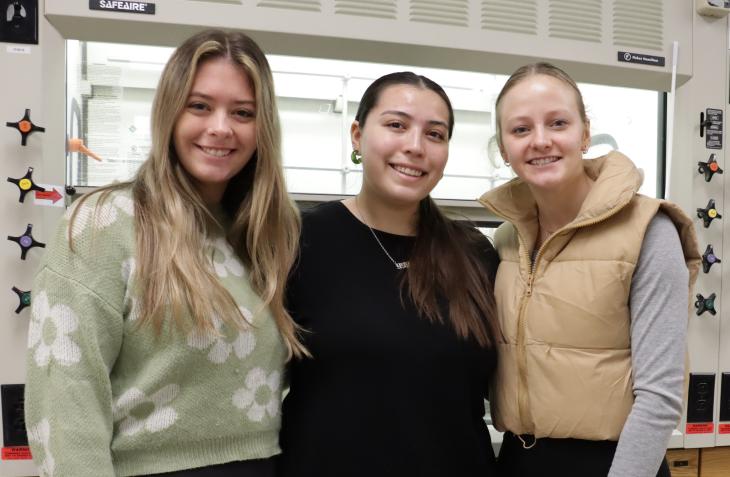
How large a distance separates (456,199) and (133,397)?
142 centimetres

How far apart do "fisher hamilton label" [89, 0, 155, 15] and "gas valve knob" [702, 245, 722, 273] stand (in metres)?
2.12

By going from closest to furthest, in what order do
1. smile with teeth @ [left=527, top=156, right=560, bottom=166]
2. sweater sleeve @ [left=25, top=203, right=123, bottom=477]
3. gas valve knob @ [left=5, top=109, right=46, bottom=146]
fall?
sweater sleeve @ [left=25, top=203, right=123, bottom=477]
smile with teeth @ [left=527, top=156, right=560, bottom=166]
gas valve knob @ [left=5, top=109, right=46, bottom=146]

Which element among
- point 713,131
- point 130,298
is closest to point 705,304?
point 713,131

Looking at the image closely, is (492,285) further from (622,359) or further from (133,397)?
(133,397)

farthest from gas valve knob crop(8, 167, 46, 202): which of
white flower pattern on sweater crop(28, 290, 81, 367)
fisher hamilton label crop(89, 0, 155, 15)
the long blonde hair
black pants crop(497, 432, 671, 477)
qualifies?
black pants crop(497, 432, 671, 477)

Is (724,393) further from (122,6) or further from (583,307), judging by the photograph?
(122,6)

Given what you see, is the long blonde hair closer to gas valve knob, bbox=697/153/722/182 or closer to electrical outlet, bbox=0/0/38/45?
electrical outlet, bbox=0/0/38/45

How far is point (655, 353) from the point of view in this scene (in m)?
1.00

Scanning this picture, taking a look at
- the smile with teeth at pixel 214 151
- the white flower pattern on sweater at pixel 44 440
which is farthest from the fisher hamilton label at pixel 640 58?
the white flower pattern on sweater at pixel 44 440

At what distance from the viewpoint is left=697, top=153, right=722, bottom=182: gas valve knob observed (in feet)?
6.28

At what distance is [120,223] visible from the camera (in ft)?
3.10

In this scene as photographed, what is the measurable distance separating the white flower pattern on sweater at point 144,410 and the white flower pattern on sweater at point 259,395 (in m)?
0.12

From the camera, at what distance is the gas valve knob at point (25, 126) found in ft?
4.97

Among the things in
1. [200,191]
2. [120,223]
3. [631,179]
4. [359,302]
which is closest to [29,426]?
[120,223]
